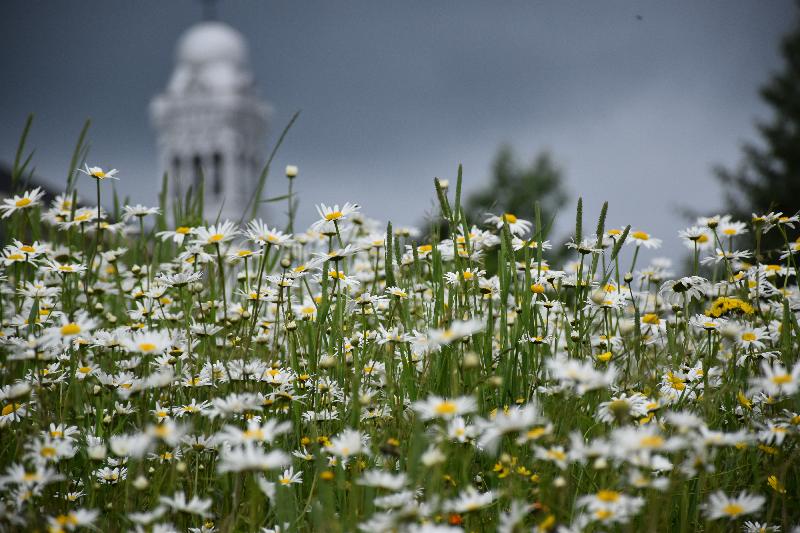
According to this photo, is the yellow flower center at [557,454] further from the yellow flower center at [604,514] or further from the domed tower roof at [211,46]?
the domed tower roof at [211,46]

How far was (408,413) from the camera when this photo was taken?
199 cm

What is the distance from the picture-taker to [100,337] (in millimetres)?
2168

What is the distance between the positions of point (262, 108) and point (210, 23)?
11.8 meters

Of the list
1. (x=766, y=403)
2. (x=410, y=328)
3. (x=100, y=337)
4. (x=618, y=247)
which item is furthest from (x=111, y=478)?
(x=766, y=403)

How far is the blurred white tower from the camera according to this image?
61.2 m

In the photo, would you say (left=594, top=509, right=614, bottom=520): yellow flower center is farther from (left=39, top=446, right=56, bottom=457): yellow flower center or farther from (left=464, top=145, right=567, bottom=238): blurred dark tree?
(left=464, top=145, right=567, bottom=238): blurred dark tree

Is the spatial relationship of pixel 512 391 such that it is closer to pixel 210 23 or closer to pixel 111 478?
pixel 111 478

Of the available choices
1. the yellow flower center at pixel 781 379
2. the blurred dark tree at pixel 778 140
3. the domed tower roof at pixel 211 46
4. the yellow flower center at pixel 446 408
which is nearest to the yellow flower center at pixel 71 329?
the yellow flower center at pixel 446 408

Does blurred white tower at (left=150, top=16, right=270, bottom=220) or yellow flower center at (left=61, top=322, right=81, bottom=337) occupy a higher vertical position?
blurred white tower at (left=150, top=16, right=270, bottom=220)

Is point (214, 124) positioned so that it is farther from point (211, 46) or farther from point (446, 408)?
point (446, 408)

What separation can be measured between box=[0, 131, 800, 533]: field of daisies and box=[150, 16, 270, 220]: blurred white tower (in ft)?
194

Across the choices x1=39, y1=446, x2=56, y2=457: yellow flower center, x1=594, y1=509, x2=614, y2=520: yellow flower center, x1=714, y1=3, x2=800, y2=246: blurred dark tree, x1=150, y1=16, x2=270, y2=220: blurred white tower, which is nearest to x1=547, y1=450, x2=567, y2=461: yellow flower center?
x1=594, y1=509, x2=614, y2=520: yellow flower center

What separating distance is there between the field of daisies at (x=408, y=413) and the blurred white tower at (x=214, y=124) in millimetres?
59184

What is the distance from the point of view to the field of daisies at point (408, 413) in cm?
134
